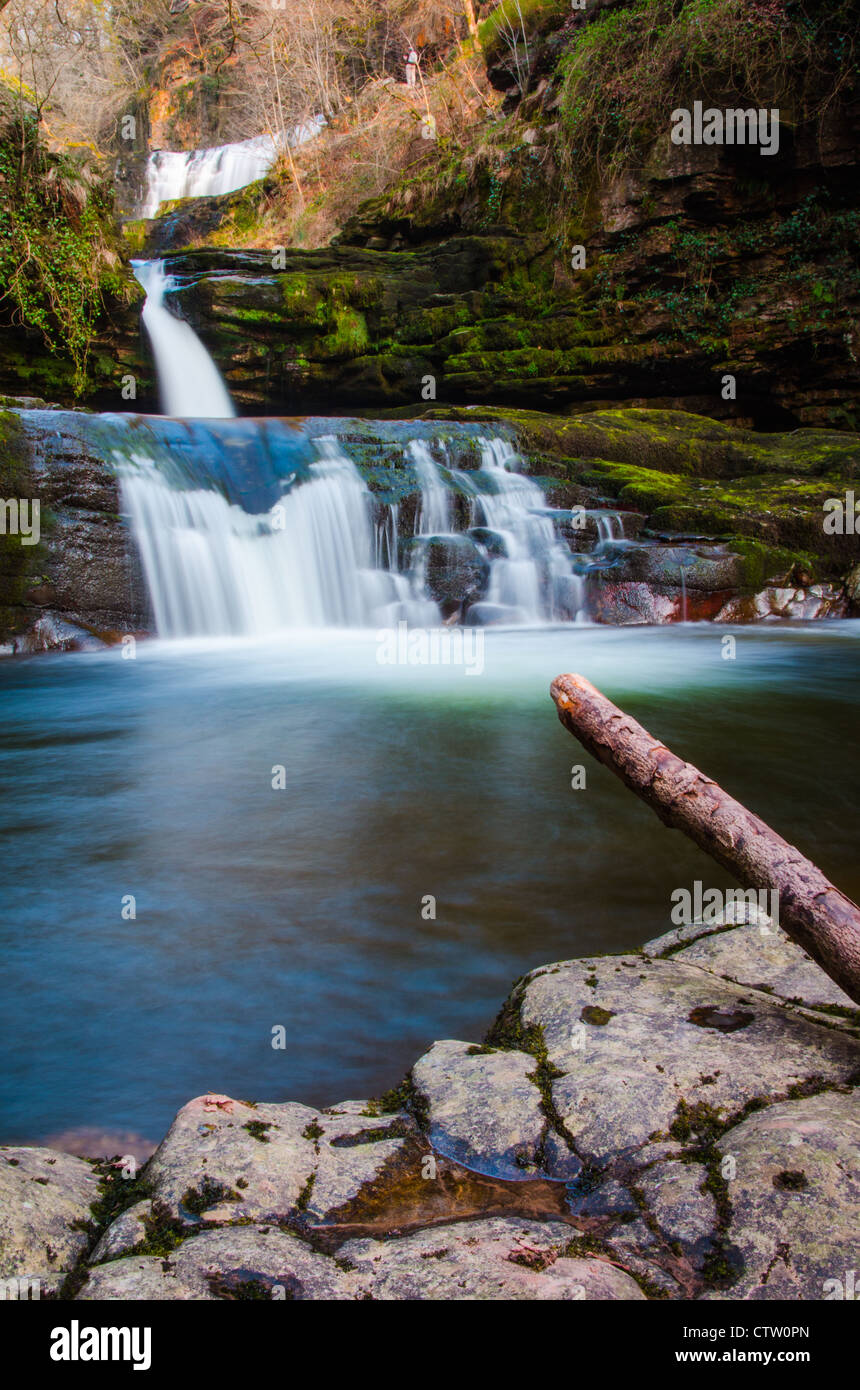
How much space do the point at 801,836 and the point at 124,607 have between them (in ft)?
27.7

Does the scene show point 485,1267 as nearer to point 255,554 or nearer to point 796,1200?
point 796,1200

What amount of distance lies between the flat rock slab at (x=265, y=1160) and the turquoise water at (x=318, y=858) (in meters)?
0.40

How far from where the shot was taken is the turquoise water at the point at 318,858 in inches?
101

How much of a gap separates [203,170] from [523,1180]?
4070 cm

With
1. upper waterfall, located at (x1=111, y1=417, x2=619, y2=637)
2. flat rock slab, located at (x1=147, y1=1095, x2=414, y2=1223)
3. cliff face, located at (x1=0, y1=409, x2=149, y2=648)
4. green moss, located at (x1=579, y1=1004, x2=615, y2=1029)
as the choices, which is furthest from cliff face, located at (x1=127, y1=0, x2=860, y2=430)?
flat rock slab, located at (x1=147, y1=1095, x2=414, y2=1223)

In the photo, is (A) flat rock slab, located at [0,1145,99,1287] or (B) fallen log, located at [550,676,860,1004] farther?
(B) fallen log, located at [550,676,860,1004]

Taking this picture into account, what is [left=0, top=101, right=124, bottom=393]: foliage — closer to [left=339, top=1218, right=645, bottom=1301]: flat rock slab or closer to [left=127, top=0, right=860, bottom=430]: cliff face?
[left=127, top=0, right=860, bottom=430]: cliff face

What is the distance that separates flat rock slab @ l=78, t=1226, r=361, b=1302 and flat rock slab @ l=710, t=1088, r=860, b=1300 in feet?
2.17

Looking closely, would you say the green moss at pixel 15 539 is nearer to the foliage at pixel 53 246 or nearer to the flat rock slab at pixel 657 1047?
the foliage at pixel 53 246

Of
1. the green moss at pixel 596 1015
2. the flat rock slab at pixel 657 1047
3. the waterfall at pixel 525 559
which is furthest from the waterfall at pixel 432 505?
the green moss at pixel 596 1015

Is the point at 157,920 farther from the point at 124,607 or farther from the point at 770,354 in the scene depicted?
the point at 770,354

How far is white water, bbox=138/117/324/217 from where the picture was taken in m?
33.2
